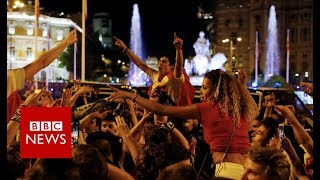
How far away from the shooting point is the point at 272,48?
102 m

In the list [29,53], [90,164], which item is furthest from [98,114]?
[29,53]

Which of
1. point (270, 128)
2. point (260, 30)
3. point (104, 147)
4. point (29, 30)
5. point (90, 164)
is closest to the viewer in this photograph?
point (90, 164)

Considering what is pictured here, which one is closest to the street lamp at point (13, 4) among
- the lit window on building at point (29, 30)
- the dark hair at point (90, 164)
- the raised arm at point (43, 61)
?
the lit window on building at point (29, 30)

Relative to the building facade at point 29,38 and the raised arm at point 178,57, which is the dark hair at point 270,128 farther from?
the building facade at point 29,38

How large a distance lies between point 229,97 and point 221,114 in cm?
18

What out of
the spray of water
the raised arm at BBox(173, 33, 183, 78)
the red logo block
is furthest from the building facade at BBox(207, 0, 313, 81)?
the red logo block

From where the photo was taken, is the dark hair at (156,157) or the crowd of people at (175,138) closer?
the crowd of people at (175,138)

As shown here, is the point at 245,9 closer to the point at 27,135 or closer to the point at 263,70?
the point at 263,70

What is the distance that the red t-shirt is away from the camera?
513 centimetres

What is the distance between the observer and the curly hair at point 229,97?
5219 millimetres

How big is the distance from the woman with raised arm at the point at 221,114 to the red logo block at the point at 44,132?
1015 mm

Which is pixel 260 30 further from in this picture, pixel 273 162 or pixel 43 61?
pixel 273 162

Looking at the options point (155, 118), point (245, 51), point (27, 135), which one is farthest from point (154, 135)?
point (245, 51)
